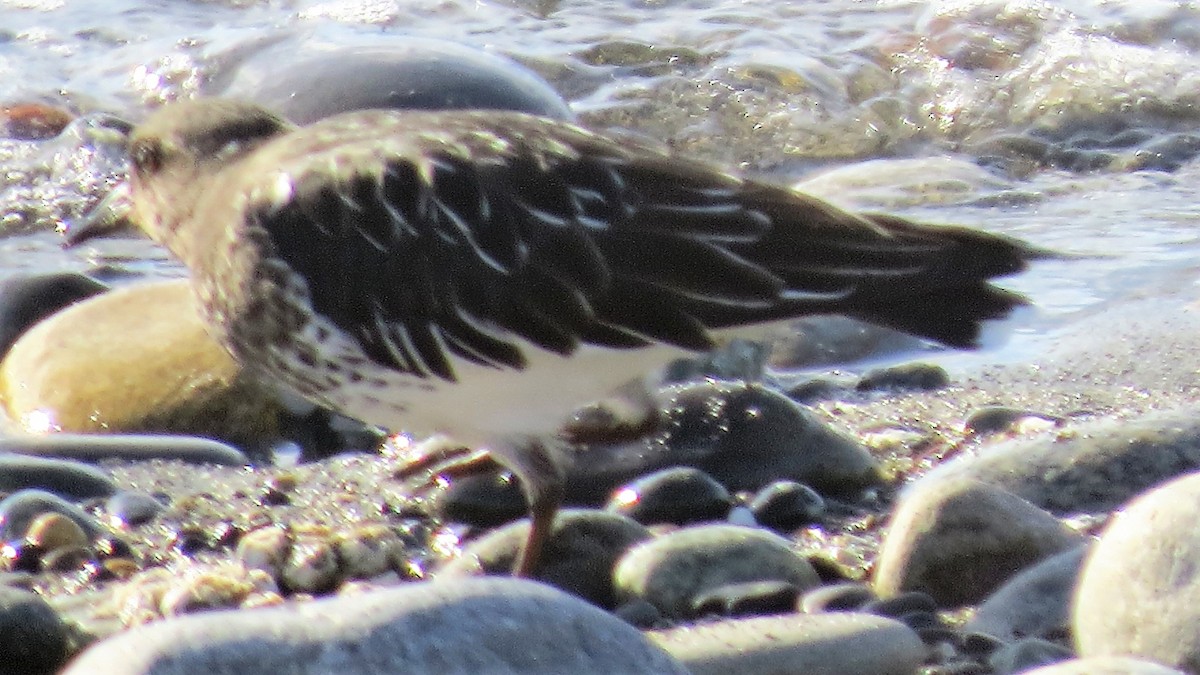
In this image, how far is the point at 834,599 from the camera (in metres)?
3.16

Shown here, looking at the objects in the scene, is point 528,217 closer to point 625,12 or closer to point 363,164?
point 363,164

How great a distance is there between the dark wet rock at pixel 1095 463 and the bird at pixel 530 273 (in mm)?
533

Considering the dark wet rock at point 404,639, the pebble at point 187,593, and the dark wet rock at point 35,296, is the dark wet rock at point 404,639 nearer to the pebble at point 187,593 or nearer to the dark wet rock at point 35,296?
the pebble at point 187,593

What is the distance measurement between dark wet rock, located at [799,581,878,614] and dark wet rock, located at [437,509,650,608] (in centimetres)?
37

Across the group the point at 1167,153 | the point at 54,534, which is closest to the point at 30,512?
the point at 54,534

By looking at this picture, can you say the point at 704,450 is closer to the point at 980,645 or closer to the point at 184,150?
the point at 980,645

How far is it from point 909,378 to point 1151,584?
7.18ft

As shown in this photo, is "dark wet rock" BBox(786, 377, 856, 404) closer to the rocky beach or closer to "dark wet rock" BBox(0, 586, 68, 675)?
the rocky beach

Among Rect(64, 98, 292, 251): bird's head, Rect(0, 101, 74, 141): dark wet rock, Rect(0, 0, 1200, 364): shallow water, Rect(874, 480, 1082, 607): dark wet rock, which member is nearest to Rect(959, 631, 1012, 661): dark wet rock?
Rect(874, 480, 1082, 607): dark wet rock

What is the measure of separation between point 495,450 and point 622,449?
50cm

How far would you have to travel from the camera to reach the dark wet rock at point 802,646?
2.72 metres

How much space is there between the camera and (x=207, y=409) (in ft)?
14.9

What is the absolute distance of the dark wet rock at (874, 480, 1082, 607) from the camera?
3.22 m

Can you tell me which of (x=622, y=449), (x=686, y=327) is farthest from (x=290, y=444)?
(x=686, y=327)
